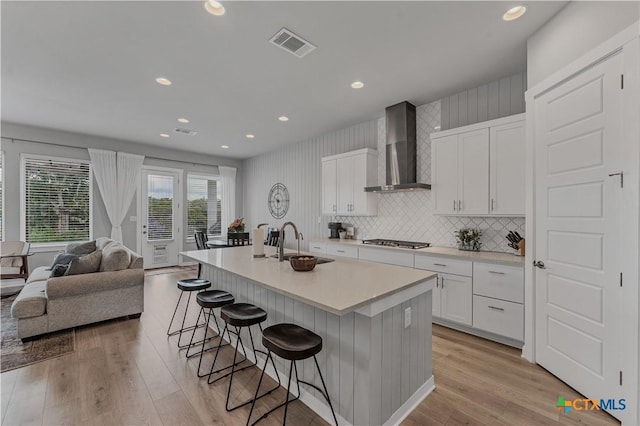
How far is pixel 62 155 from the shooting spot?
539 centimetres

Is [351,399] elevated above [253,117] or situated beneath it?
situated beneath

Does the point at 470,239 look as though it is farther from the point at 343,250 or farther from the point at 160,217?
the point at 160,217

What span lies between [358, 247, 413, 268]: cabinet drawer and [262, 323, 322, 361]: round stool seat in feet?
7.12

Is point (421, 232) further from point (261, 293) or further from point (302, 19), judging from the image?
point (302, 19)

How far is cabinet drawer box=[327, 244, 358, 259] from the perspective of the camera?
13.8 ft

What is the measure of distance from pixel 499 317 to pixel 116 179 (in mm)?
7261

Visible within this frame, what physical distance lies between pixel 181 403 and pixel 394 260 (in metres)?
2.74

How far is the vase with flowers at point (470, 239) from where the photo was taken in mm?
3375

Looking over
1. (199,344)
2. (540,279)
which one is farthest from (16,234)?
(540,279)

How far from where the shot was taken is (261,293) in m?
2.43

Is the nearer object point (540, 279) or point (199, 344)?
point (540, 279)

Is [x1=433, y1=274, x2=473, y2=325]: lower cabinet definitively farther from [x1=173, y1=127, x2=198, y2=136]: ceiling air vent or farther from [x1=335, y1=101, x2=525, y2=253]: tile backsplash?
[x1=173, y1=127, x2=198, y2=136]: ceiling air vent

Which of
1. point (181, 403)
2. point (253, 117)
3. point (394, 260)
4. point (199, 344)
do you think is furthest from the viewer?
point (253, 117)

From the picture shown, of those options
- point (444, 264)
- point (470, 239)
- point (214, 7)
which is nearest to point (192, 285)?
point (214, 7)
